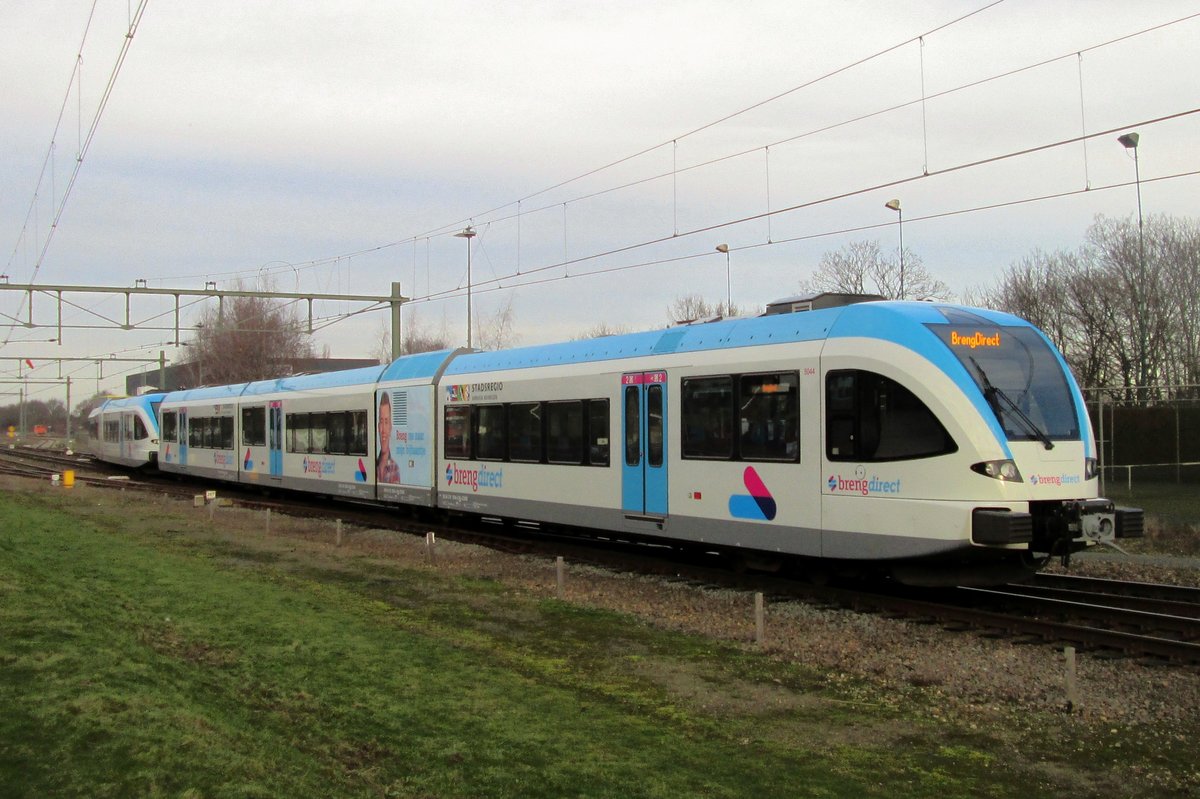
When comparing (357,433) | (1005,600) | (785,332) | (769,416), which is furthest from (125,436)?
(1005,600)

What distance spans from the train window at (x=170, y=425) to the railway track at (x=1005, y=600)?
22553mm

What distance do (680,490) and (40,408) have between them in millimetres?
180991

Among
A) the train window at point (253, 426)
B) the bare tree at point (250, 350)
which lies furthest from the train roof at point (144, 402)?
the bare tree at point (250, 350)

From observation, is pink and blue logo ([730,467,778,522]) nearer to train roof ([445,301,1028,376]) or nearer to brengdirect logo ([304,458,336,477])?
train roof ([445,301,1028,376])

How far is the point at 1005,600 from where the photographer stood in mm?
12203

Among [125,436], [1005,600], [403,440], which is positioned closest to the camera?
[1005,600]

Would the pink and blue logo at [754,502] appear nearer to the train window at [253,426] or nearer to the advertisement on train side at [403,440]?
the advertisement on train side at [403,440]

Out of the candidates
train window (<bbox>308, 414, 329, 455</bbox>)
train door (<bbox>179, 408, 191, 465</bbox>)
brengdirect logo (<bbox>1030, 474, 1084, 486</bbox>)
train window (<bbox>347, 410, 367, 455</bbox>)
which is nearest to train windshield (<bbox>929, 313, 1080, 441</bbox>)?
brengdirect logo (<bbox>1030, 474, 1084, 486</bbox>)

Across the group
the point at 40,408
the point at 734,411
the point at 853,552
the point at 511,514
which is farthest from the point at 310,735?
the point at 40,408

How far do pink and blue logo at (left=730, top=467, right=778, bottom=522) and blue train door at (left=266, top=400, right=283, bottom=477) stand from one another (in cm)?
1857

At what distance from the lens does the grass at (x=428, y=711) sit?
552 cm

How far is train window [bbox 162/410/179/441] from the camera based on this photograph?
125 ft

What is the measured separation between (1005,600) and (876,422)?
2.90m

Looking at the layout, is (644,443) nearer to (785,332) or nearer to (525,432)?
(785,332)
